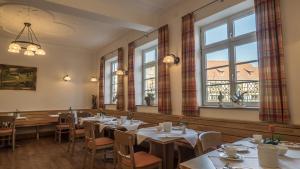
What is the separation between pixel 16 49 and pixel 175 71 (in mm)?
3471

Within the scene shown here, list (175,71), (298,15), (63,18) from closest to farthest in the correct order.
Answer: (298,15)
(175,71)
(63,18)

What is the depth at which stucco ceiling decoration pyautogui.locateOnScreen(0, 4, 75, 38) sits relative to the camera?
13.6ft

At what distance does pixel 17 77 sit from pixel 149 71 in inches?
170

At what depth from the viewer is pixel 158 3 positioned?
13.2 ft

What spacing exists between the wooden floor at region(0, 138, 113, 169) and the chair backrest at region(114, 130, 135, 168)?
1.26 m

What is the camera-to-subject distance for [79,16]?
3.87m

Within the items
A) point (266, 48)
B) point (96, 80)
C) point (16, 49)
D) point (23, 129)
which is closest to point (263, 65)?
point (266, 48)

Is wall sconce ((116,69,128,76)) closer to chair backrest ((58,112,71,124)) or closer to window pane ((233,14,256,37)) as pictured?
chair backrest ((58,112,71,124))

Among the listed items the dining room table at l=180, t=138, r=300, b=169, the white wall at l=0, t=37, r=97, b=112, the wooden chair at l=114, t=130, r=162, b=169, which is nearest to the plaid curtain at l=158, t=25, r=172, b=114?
the wooden chair at l=114, t=130, r=162, b=169

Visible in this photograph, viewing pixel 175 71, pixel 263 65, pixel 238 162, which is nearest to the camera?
pixel 238 162

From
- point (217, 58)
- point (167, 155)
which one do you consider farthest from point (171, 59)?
point (167, 155)

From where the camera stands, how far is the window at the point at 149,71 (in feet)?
16.4

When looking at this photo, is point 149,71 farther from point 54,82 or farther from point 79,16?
point 54,82

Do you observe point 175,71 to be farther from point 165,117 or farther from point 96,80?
point 96,80
